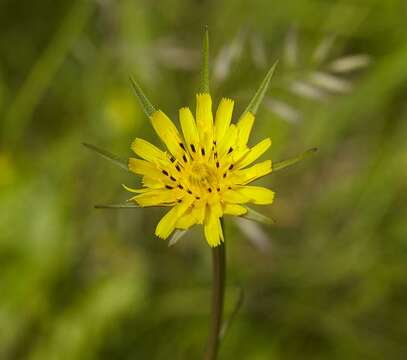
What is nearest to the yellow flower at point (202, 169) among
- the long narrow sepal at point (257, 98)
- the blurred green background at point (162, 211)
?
the long narrow sepal at point (257, 98)

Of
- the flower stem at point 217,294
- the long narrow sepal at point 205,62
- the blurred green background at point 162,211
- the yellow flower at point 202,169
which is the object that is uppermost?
the blurred green background at point 162,211

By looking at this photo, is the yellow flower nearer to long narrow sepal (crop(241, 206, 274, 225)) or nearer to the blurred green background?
long narrow sepal (crop(241, 206, 274, 225))

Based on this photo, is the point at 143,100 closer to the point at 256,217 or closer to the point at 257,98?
the point at 257,98

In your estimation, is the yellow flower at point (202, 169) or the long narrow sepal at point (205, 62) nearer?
the long narrow sepal at point (205, 62)

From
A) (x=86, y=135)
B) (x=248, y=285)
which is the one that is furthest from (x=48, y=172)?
(x=248, y=285)

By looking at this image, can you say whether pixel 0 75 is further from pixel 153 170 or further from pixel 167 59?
pixel 153 170

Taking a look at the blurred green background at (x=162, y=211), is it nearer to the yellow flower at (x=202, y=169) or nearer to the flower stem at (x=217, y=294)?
the yellow flower at (x=202, y=169)

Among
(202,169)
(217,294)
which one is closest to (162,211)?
(202,169)
